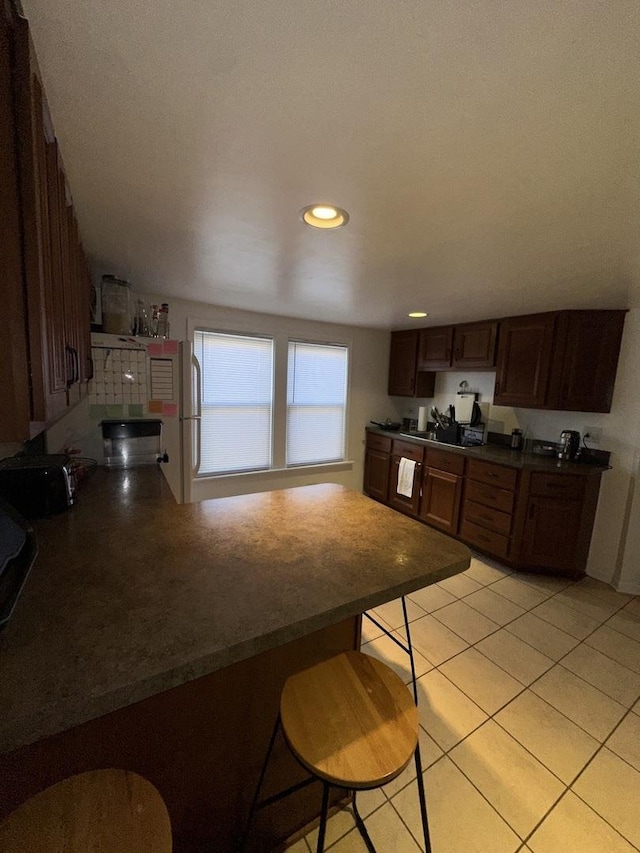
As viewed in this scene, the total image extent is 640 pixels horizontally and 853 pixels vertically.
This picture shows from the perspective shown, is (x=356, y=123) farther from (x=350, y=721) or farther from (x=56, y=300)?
(x=350, y=721)

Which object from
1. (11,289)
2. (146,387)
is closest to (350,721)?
(11,289)

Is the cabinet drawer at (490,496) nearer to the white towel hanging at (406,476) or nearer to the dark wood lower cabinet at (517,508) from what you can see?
the dark wood lower cabinet at (517,508)

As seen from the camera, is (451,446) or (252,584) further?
(451,446)

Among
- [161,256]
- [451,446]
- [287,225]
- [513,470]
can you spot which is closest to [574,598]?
[513,470]

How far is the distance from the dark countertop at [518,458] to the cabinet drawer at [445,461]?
0.18ft

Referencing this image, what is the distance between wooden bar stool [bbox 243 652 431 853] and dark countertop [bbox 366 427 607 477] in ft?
7.69

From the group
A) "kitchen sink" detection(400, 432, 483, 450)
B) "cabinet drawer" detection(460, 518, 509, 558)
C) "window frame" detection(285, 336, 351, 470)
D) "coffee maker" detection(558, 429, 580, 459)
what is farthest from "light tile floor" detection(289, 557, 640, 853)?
"window frame" detection(285, 336, 351, 470)

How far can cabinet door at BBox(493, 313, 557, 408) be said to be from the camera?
288 centimetres

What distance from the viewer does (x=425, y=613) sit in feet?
7.82

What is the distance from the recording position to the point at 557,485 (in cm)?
273

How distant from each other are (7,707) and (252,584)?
0.50m

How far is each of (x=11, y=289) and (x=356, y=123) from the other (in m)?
0.86

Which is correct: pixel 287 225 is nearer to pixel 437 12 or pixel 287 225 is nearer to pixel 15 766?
pixel 437 12

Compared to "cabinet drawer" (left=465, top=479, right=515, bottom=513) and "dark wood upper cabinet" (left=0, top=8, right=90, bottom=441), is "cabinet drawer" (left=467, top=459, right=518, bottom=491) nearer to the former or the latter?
"cabinet drawer" (left=465, top=479, right=515, bottom=513)
